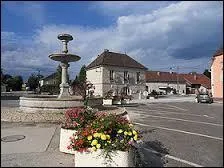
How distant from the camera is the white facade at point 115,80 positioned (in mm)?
53156

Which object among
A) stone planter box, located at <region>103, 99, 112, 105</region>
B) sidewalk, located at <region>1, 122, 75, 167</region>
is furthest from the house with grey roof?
sidewalk, located at <region>1, 122, 75, 167</region>

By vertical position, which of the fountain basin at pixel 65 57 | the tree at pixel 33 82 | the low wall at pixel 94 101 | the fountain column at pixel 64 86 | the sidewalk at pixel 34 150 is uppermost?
the tree at pixel 33 82

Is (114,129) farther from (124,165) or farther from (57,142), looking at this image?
(57,142)

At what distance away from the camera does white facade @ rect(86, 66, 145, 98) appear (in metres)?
53.2

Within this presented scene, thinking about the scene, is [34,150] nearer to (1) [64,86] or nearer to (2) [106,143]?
(2) [106,143]

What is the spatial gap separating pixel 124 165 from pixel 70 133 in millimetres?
2210

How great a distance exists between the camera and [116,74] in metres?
55.3

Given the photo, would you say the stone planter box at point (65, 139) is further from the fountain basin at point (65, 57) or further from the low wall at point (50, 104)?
the fountain basin at point (65, 57)

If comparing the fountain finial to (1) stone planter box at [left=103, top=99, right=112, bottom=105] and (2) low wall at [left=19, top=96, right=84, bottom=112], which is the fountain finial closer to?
(2) low wall at [left=19, top=96, right=84, bottom=112]

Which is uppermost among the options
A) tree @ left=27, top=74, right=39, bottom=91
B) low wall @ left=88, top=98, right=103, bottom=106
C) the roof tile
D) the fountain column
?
the roof tile

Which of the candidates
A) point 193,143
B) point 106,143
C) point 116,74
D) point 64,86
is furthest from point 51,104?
point 116,74

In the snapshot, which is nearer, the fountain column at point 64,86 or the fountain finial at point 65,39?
the fountain column at point 64,86

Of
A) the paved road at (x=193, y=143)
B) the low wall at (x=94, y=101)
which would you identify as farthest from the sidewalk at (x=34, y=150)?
the low wall at (x=94, y=101)

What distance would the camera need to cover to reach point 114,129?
5754mm
